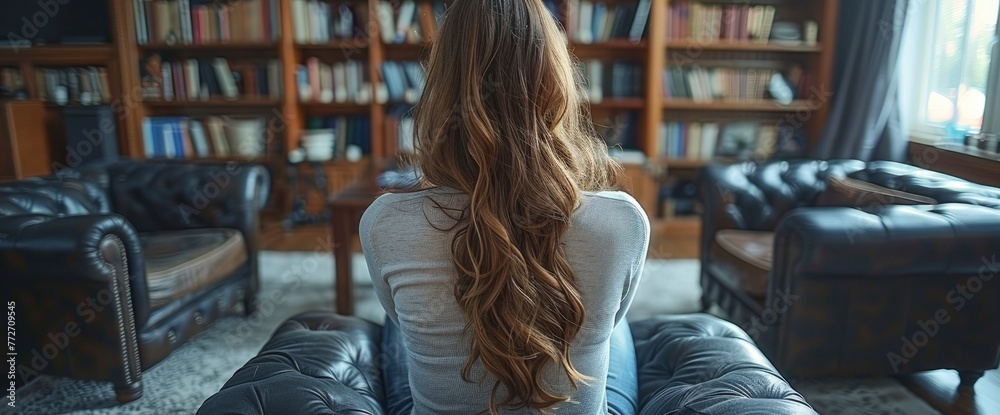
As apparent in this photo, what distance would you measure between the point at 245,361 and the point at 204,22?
2706mm

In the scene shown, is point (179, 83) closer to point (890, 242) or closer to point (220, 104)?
point (220, 104)

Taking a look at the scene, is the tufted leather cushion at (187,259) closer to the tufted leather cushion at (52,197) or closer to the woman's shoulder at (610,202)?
the tufted leather cushion at (52,197)

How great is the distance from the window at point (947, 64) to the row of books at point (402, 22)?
261 cm

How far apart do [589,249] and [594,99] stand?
335 centimetres

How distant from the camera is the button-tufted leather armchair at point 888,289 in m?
1.69

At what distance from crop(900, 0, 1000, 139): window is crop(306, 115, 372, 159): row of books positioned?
10.1 ft

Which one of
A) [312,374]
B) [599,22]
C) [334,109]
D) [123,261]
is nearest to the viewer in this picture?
[312,374]

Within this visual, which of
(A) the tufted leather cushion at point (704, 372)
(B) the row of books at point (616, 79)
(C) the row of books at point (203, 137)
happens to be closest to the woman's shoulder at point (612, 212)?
(A) the tufted leather cushion at point (704, 372)

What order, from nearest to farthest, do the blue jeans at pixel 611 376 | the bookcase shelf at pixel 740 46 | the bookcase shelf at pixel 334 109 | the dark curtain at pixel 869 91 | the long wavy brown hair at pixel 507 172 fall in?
the long wavy brown hair at pixel 507 172, the blue jeans at pixel 611 376, the dark curtain at pixel 869 91, the bookcase shelf at pixel 740 46, the bookcase shelf at pixel 334 109

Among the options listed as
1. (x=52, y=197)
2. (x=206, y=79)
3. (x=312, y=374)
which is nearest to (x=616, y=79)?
(x=206, y=79)

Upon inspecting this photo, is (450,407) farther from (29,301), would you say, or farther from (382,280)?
(29,301)

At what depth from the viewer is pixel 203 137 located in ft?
14.0

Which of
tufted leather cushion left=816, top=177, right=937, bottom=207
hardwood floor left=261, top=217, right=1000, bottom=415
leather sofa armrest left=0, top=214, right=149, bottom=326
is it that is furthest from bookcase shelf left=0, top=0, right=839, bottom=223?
leather sofa armrest left=0, top=214, right=149, bottom=326

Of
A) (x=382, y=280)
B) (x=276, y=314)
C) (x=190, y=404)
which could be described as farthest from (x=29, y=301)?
(x=382, y=280)
